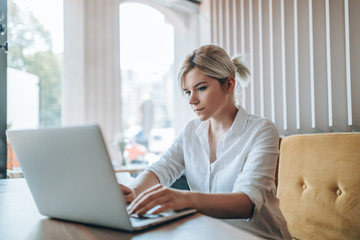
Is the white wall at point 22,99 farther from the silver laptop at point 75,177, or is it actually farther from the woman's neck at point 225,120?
the silver laptop at point 75,177

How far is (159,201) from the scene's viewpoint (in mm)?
705

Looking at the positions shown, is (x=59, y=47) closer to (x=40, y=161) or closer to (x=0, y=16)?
(x=0, y=16)

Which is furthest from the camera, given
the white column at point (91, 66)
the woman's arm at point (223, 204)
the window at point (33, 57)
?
the white column at point (91, 66)

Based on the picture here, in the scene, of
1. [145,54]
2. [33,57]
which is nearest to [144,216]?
[33,57]

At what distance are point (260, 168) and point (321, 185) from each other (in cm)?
55

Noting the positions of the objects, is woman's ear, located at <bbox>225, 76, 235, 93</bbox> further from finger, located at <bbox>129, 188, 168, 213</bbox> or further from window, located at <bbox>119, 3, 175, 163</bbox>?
→ window, located at <bbox>119, 3, 175, 163</bbox>

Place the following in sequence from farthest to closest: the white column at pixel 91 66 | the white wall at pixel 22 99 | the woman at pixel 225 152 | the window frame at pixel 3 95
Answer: the white column at pixel 91 66 → the white wall at pixel 22 99 → the window frame at pixel 3 95 → the woman at pixel 225 152

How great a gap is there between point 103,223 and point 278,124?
2.29 m

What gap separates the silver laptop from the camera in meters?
0.56

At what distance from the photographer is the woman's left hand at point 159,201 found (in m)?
0.69

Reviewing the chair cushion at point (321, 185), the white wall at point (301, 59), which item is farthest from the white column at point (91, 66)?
the chair cushion at point (321, 185)

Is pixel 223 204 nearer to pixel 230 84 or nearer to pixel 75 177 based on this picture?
pixel 75 177

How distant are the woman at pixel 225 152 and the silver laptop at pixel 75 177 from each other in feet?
0.89

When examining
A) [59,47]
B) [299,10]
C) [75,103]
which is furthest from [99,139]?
[59,47]
